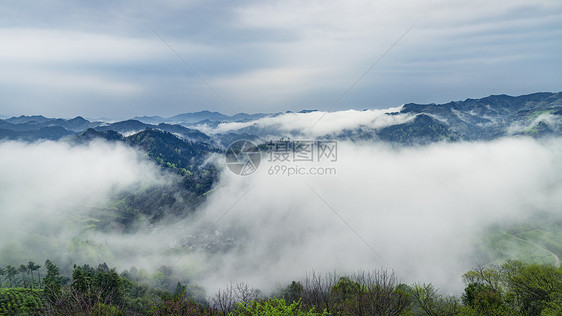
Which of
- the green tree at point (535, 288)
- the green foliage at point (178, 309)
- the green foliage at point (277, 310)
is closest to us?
the green foliage at point (277, 310)

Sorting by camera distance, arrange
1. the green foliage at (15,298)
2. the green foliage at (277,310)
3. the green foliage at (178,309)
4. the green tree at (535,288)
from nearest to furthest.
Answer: the green foliage at (277,310) < the green foliage at (178,309) < the green tree at (535,288) < the green foliage at (15,298)

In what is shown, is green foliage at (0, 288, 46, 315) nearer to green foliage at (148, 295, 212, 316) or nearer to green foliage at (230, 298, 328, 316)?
green foliage at (148, 295, 212, 316)

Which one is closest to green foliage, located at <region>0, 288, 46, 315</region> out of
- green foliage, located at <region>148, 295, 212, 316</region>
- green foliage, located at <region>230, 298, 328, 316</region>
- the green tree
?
green foliage, located at <region>148, 295, 212, 316</region>

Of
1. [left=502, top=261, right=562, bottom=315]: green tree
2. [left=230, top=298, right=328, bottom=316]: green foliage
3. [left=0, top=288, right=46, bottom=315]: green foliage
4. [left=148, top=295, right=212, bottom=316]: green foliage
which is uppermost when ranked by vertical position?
[left=230, top=298, right=328, bottom=316]: green foliage

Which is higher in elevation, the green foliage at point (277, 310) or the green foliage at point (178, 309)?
the green foliage at point (277, 310)

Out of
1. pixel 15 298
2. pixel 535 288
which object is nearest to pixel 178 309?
pixel 535 288

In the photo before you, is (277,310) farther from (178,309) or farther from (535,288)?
(535,288)

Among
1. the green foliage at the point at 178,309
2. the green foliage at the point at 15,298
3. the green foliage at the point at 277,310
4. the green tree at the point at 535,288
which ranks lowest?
the green foliage at the point at 15,298

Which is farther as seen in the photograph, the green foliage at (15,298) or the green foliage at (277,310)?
the green foliage at (15,298)

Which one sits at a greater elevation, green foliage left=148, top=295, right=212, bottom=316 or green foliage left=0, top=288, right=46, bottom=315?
green foliage left=148, top=295, right=212, bottom=316

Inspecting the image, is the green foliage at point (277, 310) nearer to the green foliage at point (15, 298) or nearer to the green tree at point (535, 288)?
the green tree at point (535, 288)

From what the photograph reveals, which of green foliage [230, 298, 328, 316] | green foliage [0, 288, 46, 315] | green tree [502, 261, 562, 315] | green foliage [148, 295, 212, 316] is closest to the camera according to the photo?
green foliage [230, 298, 328, 316]

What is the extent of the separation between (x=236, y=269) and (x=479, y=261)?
151 m

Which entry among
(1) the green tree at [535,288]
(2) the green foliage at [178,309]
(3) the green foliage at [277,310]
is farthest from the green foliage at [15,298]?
(1) the green tree at [535,288]
